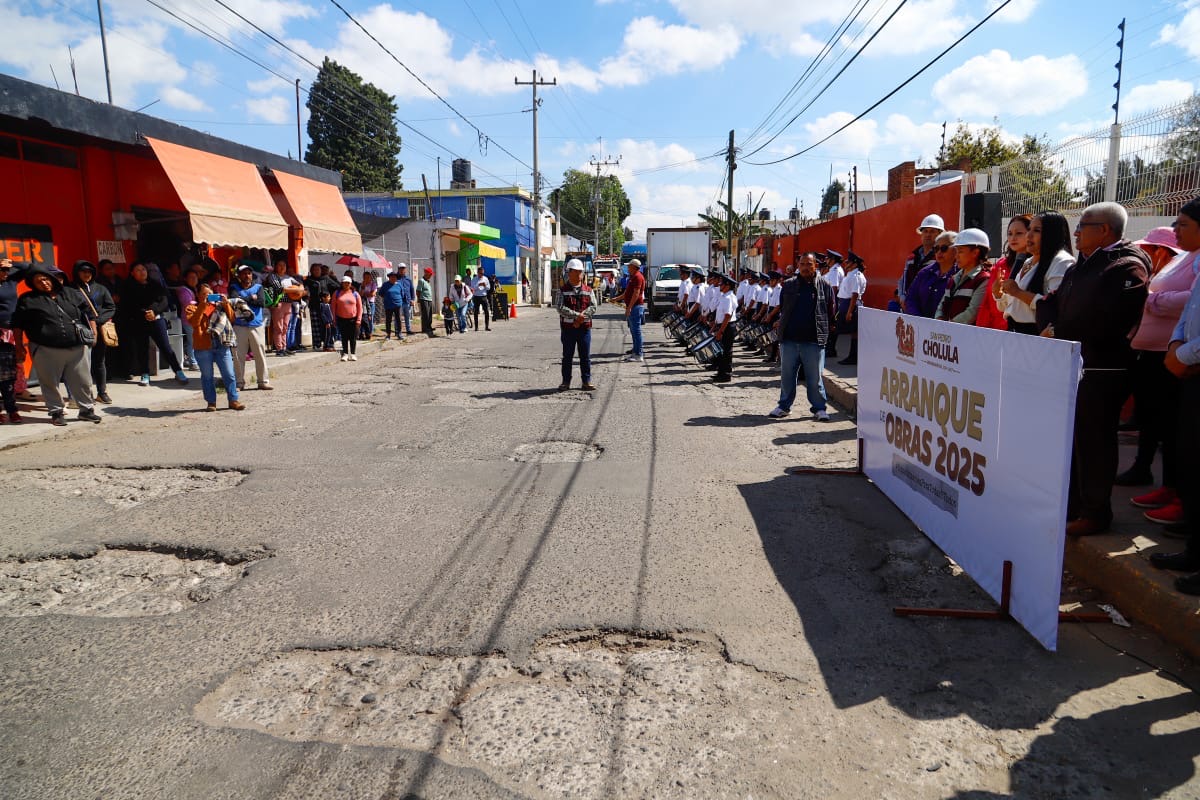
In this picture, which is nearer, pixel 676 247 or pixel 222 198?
pixel 222 198

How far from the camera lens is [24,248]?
33.2 ft

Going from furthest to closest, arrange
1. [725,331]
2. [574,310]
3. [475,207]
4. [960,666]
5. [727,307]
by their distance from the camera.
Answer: [475,207] < [725,331] < [727,307] < [574,310] < [960,666]

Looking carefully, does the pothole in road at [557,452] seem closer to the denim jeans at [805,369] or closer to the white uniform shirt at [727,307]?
the denim jeans at [805,369]

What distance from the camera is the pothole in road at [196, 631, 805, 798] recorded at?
2.52m

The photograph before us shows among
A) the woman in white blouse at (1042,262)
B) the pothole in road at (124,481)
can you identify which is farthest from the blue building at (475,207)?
the woman in white blouse at (1042,262)

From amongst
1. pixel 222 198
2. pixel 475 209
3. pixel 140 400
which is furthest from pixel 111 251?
pixel 475 209

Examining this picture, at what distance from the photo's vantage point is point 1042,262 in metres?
4.92

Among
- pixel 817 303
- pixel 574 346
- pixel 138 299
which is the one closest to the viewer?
pixel 817 303

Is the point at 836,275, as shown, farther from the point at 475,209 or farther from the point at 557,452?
the point at 475,209

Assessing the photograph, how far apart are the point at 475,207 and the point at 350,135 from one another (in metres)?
22.7

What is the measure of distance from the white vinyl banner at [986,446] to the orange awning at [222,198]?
1067cm

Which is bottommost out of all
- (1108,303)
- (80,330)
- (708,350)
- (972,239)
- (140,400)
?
(140,400)

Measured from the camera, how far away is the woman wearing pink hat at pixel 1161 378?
4.54m

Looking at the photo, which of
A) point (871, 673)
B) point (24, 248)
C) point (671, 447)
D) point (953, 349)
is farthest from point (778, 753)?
point (24, 248)
